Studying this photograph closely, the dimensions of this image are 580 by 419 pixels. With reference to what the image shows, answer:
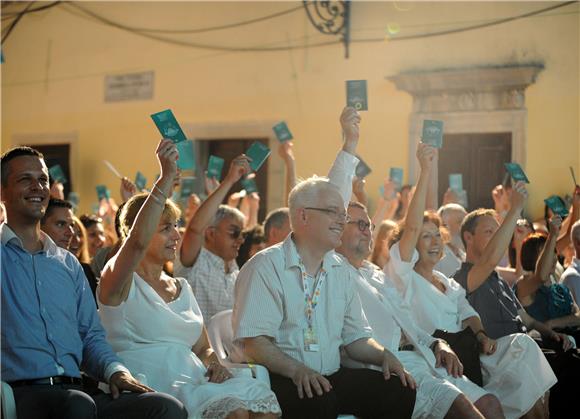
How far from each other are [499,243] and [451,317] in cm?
51

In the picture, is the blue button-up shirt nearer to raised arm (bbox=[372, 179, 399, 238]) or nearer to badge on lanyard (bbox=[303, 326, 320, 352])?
badge on lanyard (bbox=[303, 326, 320, 352])

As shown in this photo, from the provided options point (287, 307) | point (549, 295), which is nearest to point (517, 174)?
point (549, 295)

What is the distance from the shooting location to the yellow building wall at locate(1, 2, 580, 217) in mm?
10344

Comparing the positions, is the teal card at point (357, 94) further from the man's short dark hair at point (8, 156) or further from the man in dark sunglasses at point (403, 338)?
the man's short dark hair at point (8, 156)

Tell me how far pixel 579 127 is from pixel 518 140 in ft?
2.20

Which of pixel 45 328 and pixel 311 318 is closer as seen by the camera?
pixel 45 328

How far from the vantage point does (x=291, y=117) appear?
12.0m

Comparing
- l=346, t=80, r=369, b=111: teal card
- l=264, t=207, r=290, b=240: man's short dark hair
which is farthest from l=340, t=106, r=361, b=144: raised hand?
l=264, t=207, r=290, b=240: man's short dark hair

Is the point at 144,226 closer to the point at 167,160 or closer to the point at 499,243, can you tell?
the point at 167,160

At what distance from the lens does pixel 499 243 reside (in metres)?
5.58

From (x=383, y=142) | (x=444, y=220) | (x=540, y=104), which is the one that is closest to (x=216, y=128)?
(x=383, y=142)

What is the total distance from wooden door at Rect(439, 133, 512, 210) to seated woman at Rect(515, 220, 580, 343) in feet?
14.3

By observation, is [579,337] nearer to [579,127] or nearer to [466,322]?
[466,322]

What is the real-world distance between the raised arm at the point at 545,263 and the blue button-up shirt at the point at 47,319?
337 centimetres
